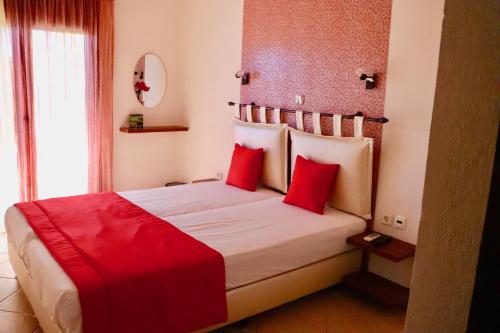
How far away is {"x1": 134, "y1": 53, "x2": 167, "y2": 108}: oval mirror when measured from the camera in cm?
482

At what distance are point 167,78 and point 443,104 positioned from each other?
4671 mm

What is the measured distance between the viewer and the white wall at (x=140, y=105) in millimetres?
4664

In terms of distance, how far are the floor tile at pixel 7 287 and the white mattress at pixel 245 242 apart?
35 cm

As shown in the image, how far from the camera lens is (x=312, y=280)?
2.80m

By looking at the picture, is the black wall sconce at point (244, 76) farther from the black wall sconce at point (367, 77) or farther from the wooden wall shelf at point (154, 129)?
the black wall sconce at point (367, 77)

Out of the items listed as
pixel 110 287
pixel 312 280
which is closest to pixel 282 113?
pixel 312 280

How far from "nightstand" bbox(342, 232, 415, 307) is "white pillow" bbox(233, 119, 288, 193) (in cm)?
92

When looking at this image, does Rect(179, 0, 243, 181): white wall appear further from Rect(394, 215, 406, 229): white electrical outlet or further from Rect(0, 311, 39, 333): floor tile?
Rect(0, 311, 39, 333): floor tile

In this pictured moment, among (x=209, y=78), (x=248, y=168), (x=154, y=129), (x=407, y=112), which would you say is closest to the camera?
(x=407, y=112)

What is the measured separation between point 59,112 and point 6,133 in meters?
0.53

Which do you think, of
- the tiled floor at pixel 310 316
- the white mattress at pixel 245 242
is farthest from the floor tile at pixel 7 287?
the white mattress at pixel 245 242

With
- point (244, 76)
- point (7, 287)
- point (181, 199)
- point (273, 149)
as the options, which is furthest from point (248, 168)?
point (7, 287)

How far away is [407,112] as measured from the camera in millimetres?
2807

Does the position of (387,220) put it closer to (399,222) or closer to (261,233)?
(399,222)
